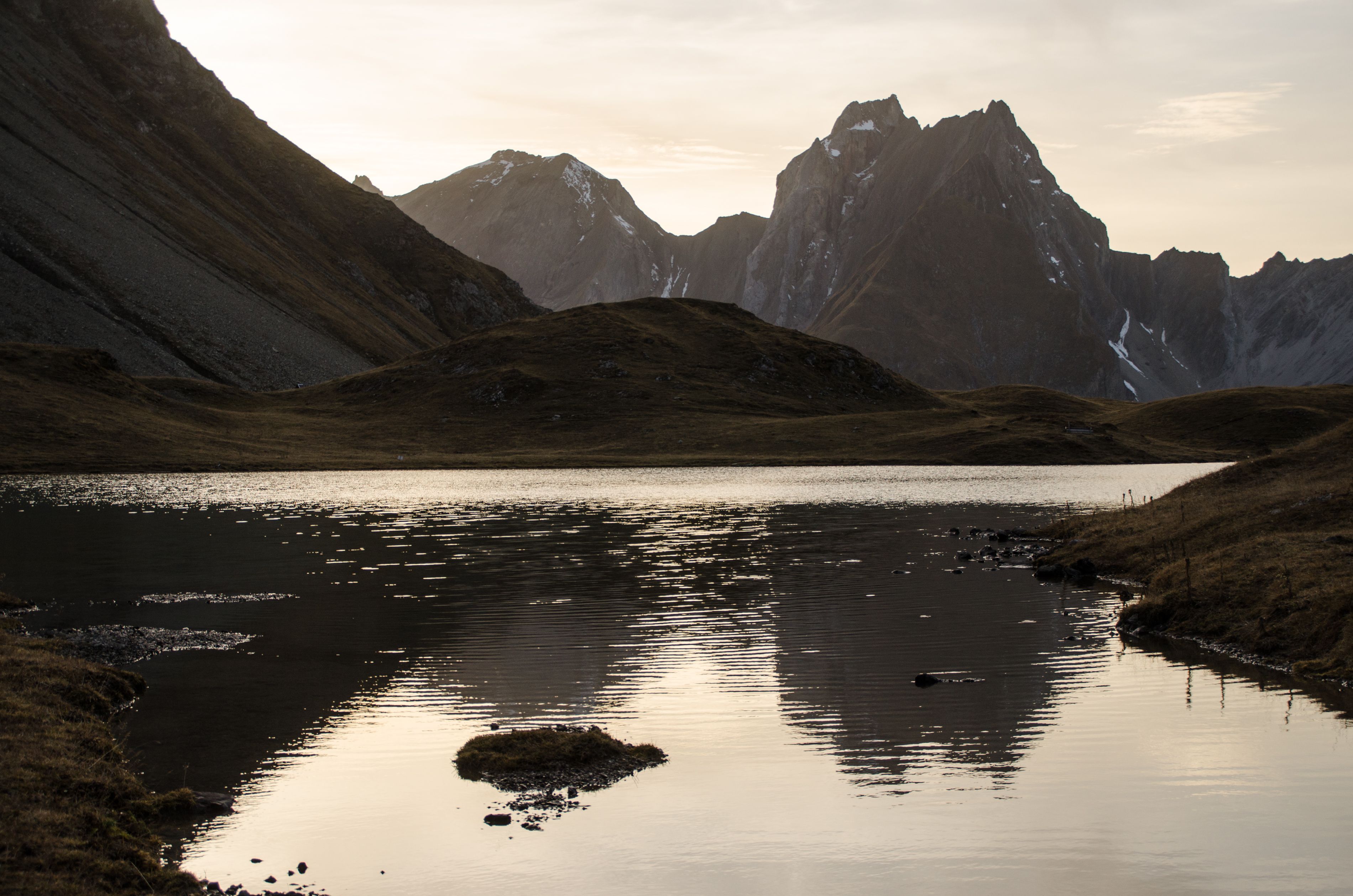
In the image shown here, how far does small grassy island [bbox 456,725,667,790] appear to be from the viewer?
2073 cm

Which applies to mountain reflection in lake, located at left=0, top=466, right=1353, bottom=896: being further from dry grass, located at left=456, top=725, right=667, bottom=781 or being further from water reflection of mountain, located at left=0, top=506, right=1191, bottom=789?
dry grass, located at left=456, top=725, right=667, bottom=781

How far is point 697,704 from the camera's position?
26.7 meters

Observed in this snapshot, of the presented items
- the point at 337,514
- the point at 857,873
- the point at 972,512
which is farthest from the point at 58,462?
the point at 857,873

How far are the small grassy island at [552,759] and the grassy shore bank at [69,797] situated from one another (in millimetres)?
5433

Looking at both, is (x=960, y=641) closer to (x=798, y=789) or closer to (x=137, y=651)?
(x=798, y=789)

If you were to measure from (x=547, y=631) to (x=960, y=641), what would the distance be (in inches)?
527

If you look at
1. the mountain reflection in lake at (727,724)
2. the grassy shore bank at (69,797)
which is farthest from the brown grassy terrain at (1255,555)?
the grassy shore bank at (69,797)

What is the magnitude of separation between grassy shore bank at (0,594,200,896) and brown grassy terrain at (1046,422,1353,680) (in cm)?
2778

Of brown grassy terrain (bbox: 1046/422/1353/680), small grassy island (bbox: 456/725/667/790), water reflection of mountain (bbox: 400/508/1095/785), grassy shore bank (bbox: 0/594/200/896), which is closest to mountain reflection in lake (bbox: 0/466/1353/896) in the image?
water reflection of mountain (bbox: 400/508/1095/785)

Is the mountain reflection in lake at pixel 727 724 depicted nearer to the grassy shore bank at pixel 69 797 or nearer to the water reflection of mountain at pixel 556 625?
the water reflection of mountain at pixel 556 625

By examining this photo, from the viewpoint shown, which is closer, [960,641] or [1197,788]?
[1197,788]

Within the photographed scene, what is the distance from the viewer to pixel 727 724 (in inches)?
978

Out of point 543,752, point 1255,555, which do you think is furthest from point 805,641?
point 1255,555

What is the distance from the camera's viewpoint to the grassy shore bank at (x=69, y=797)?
48.3 feet
